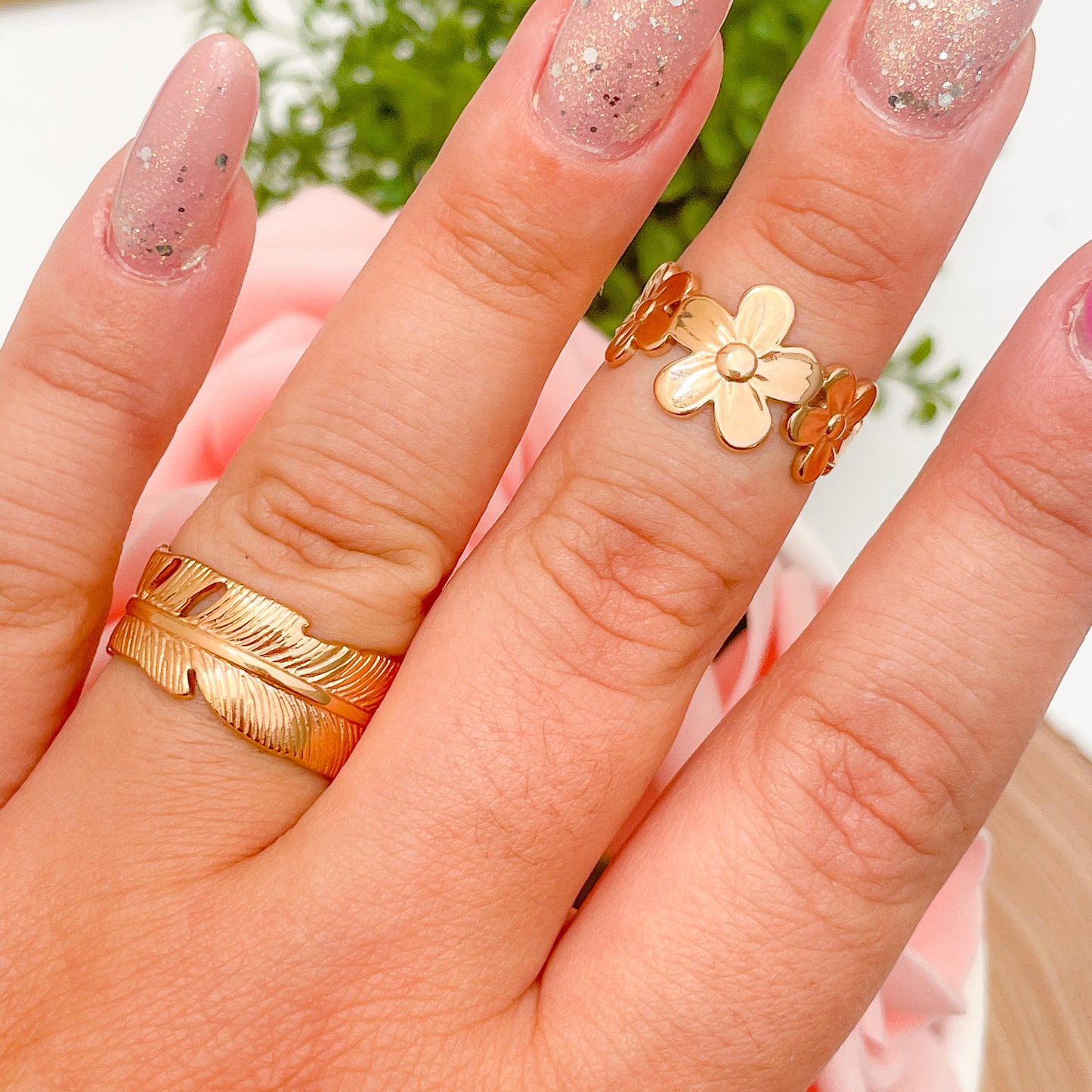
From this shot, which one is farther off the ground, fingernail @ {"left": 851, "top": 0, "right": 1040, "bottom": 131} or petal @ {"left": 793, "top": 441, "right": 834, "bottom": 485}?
fingernail @ {"left": 851, "top": 0, "right": 1040, "bottom": 131}

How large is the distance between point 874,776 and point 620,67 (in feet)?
1.42

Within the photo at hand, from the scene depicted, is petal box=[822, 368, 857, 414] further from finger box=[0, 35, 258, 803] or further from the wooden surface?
the wooden surface

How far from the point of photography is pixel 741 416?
2.08 feet

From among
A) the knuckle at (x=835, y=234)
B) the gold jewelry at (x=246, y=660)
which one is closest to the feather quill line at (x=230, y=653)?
the gold jewelry at (x=246, y=660)

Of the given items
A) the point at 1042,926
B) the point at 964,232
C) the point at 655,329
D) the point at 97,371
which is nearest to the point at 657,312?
the point at 655,329

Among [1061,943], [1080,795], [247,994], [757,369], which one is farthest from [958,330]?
[247,994]

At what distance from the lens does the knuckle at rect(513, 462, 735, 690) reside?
0.66 meters

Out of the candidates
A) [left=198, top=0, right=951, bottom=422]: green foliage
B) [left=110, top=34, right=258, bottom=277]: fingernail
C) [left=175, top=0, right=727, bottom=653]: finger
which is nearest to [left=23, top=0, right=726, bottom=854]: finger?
[left=175, top=0, right=727, bottom=653]: finger

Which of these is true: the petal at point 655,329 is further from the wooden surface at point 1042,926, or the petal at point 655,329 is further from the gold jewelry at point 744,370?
the wooden surface at point 1042,926

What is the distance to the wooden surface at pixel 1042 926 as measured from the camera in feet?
3.09

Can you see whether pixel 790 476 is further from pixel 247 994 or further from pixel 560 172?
pixel 247 994

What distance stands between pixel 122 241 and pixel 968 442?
0.53 m

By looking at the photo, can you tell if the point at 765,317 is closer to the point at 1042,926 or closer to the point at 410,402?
the point at 410,402

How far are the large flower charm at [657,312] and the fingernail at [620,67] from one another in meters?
0.08
